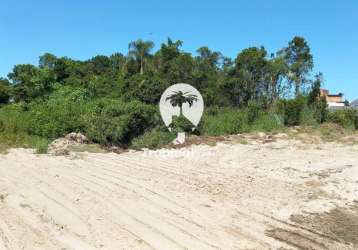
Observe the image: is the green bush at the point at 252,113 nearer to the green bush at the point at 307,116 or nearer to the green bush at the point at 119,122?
the green bush at the point at 307,116

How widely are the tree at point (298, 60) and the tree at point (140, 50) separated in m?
10.0

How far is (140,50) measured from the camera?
32.4 m

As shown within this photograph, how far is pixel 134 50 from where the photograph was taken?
3275 cm

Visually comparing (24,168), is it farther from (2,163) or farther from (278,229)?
(278,229)

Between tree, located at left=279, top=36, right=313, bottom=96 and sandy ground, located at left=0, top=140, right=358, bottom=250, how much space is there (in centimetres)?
1659

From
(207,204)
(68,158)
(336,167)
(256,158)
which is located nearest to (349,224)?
(207,204)

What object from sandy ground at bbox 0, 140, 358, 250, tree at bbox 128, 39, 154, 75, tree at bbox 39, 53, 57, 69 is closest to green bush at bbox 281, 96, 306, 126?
sandy ground at bbox 0, 140, 358, 250

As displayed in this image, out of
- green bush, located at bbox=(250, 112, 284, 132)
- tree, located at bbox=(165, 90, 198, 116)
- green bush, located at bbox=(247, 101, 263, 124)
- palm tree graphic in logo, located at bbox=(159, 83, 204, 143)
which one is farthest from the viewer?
green bush, located at bbox=(247, 101, 263, 124)

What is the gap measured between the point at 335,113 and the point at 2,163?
12725mm

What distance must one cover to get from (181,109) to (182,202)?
964 cm

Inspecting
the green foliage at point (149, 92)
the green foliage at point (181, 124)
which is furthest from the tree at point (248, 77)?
the green foliage at point (181, 124)

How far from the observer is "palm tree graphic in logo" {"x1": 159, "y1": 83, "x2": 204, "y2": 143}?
1422 cm

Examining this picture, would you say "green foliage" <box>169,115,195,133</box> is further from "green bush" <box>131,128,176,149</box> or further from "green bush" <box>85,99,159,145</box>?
"green bush" <box>85,99,159,145</box>

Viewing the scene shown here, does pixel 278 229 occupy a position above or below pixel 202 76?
below
